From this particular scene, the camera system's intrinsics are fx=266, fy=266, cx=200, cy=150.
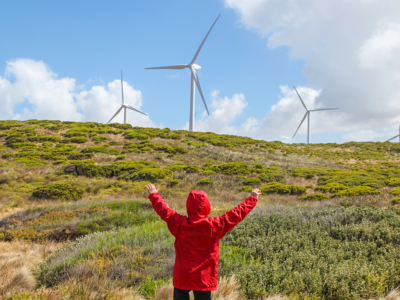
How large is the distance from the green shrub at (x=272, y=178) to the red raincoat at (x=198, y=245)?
17593 millimetres

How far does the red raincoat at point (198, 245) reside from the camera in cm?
269

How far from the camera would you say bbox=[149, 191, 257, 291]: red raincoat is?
2693 millimetres

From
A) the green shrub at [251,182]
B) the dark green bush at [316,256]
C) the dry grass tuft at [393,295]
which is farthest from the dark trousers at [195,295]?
the green shrub at [251,182]

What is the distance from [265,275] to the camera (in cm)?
436

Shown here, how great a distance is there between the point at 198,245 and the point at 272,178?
1809 centimetres

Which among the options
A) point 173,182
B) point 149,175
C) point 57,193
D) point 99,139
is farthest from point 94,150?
point 57,193

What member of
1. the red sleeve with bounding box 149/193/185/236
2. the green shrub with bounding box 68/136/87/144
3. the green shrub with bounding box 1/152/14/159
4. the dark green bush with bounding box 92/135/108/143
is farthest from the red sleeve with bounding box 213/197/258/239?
the green shrub with bounding box 68/136/87/144

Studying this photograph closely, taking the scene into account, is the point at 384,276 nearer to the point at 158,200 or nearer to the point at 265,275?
the point at 265,275

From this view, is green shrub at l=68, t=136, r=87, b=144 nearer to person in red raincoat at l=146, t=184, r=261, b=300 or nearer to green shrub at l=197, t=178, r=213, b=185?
green shrub at l=197, t=178, r=213, b=185

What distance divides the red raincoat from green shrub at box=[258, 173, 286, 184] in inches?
693

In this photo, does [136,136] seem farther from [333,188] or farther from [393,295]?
[393,295]

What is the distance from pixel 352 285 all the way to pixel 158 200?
3.35 meters

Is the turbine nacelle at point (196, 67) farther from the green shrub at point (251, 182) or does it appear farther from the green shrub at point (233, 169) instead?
the green shrub at point (251, 182)

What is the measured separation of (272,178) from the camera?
19969mm
